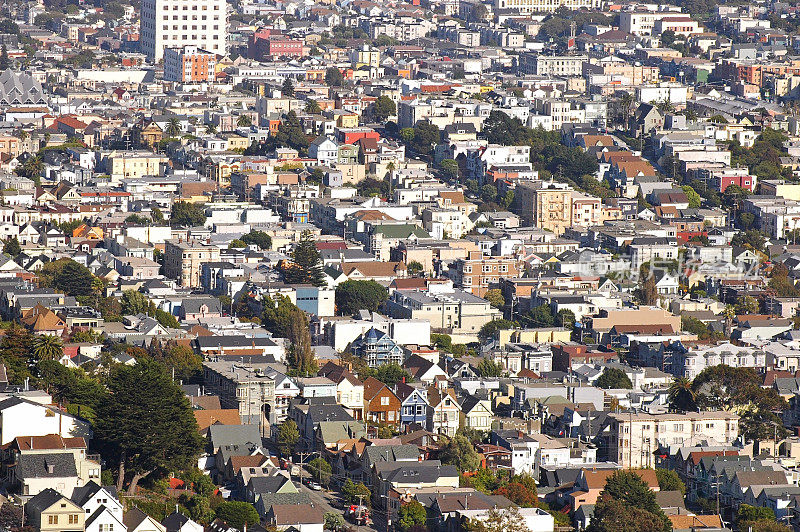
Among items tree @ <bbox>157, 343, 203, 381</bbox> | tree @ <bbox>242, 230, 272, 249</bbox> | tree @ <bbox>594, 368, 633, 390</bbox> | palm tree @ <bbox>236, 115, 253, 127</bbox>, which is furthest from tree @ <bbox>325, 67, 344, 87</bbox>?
tree @ <bbox>157, 343, 203, 381</bbox>

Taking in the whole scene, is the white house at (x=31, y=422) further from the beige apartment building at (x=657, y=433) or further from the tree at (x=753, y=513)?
the tree at (x=753, y=513)

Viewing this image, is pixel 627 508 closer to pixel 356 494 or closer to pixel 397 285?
pixel 356 494

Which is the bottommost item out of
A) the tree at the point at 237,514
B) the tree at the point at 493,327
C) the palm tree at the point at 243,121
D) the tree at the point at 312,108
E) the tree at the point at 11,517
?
the tree at the point at 493,327

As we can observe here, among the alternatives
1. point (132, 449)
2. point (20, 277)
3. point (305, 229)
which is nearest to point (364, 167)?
point (305, 229)

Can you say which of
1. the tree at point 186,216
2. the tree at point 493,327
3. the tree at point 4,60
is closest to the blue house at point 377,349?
the tree at point 493,327

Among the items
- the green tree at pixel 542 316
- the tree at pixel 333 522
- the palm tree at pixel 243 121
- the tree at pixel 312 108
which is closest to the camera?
the tree at pixel 333 522

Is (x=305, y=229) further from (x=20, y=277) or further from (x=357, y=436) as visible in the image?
(x=357, y=436)

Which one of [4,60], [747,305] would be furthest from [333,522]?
[4,60]
